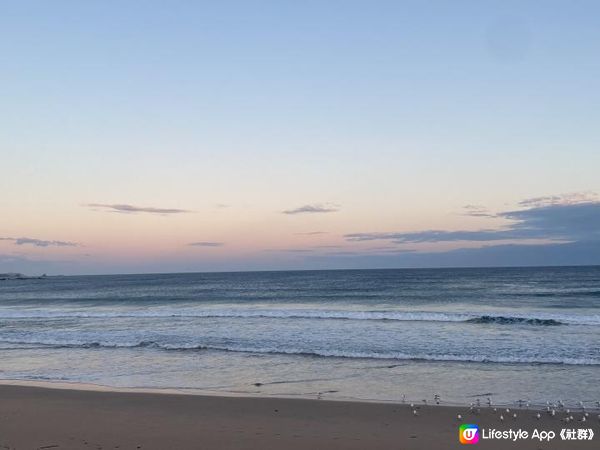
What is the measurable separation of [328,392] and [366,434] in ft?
10.2

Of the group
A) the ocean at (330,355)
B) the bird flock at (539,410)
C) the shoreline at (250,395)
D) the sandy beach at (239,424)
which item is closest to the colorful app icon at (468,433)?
the sandy beach at (239,424)

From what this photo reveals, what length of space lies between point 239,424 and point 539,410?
586cm

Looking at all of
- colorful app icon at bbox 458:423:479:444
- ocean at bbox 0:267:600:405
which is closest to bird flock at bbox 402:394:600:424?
colorful app icon at bbox 458:423:479:444

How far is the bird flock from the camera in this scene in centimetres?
985

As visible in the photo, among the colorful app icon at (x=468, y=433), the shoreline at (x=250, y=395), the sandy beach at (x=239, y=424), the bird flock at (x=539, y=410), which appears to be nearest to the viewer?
the sandy beach at (x=239, y=424)

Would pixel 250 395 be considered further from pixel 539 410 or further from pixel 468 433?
pixel 539 410

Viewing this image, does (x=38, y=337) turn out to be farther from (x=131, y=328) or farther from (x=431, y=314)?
(x=431, y=314)

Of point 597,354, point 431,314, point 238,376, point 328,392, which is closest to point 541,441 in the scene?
point 328,392

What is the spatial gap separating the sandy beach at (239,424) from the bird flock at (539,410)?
87 mm

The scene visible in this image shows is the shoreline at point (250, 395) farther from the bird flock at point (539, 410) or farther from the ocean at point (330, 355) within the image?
the ocean at point (330, 355)

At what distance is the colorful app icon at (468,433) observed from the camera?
8.97 metres

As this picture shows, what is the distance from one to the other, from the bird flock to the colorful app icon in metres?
0.40

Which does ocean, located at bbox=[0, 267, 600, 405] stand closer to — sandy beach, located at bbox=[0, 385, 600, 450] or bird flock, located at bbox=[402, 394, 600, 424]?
bird flock, located at bbox=[402, 394, 600, 424]

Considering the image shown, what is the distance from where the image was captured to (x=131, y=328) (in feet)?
85.7
